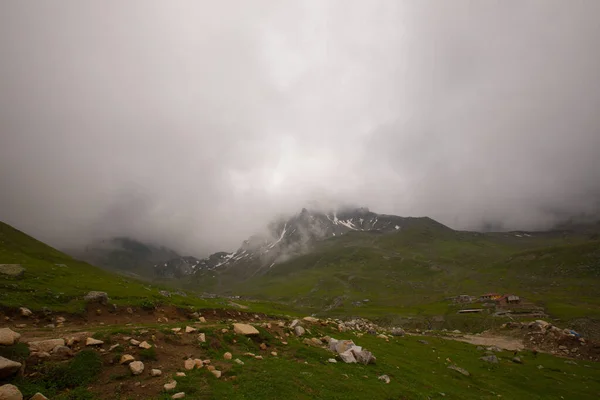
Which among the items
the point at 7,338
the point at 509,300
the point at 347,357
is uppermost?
the point at 7,338

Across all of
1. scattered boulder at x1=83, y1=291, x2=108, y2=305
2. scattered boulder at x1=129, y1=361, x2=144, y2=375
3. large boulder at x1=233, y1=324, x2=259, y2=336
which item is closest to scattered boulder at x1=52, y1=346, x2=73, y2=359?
scattered boulder at x1=129, y1=361, x2=144, y2=375

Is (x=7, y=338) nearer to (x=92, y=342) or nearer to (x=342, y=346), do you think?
(x=92, y=342)

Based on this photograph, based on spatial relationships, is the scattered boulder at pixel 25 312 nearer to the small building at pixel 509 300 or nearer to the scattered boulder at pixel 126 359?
the scattered boulder at pixel 126 359

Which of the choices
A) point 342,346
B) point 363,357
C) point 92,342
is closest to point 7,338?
point 92,342

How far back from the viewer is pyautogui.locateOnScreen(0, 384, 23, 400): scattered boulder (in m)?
10.9

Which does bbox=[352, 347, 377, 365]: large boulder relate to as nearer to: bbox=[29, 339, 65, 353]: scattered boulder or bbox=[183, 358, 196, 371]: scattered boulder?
bbox=[183, 358, 196, 371]: scattered boulder

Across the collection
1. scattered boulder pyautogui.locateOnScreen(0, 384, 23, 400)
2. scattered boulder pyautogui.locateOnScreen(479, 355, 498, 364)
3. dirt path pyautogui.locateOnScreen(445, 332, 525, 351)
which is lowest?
dirt path pyautogui.locateOnScreen(445, 332, 525, 351)

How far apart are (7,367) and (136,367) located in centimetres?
556

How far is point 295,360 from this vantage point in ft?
74.0

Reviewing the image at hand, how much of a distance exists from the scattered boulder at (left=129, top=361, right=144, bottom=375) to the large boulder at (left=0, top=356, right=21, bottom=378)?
4.92 metres

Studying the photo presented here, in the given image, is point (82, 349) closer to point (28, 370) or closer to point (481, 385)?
point (28, 370)

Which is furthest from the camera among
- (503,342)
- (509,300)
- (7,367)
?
(509,300)

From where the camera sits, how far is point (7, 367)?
12.1m

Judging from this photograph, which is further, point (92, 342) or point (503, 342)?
point (503, 342)
